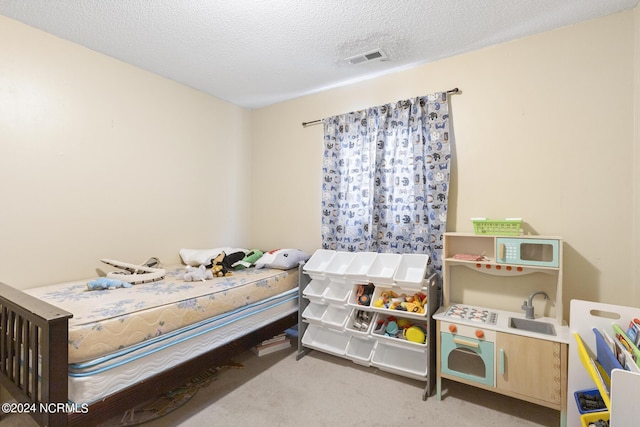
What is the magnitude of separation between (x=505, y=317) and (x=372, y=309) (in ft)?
3.00

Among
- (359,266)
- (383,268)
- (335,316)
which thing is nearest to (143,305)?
(335,316)

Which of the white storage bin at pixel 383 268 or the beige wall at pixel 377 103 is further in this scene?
the white storage bin at pixel 383 268

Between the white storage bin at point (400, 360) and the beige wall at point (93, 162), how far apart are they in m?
2.14

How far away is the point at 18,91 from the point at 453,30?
3071 mm

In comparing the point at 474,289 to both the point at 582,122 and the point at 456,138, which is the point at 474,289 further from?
the point at 582,122

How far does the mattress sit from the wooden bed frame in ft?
0.31

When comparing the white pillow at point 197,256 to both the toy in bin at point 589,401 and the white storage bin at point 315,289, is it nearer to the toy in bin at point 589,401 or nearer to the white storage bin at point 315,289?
the white storage bin at point 315,289

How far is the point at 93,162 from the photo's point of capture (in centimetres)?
239

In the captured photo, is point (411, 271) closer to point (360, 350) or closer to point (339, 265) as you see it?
point (339, 265)

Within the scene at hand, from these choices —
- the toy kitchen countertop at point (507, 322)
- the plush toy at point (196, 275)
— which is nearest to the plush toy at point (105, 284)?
the plush toy at point (196, 275)

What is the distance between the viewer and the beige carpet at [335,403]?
182 centimetres

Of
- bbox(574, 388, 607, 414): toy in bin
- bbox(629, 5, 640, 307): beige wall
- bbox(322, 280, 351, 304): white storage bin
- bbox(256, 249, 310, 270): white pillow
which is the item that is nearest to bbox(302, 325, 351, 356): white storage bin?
bbox(322, 280, 351, 304): white storage bin

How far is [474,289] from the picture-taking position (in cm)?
232

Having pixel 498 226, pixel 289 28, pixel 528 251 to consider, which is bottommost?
pixel 528 251
